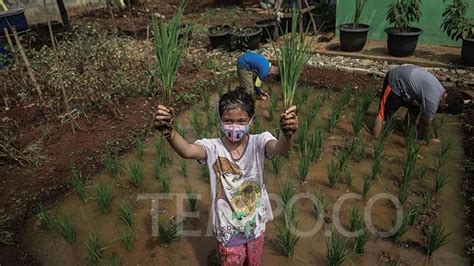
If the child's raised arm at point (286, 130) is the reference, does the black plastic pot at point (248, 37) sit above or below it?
below

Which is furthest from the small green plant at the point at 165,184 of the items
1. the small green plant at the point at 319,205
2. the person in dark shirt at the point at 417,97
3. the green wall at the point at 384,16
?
the green wall at the point at 384,16

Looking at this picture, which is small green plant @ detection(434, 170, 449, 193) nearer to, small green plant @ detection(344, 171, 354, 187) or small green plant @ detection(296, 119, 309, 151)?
small green plant @ detection(344, 171, 354, 187)

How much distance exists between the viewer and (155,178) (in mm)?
3736

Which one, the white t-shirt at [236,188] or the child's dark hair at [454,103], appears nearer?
the white t-shirt at [236,188]

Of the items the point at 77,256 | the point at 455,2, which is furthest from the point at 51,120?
the point at 455,2

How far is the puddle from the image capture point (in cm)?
280

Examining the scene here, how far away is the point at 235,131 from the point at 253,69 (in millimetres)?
3040

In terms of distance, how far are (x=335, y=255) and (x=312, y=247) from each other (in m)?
0.34

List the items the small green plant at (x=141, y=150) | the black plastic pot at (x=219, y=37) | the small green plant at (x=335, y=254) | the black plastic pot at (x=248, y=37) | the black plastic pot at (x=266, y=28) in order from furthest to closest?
the black plastic pot at (x=266, y=28) → the black plastic pot at (x=219, y=37) → the black plastic pot at (x=248, y=37) → the small green plant at (x=141, y=150) → the small green plant at (x=335, y=254)

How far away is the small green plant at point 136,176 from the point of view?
11.5ft

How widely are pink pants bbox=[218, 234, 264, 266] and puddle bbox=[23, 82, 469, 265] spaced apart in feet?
2.05

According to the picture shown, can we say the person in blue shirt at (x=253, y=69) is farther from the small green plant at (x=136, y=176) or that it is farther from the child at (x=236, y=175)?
the child at (x=236, y=175)

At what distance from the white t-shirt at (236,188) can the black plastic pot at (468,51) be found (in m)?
5.38

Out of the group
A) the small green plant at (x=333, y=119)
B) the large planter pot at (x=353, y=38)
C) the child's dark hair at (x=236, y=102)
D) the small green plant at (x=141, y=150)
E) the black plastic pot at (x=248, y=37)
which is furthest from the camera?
the black plastic pot at (x=248, y=37)
